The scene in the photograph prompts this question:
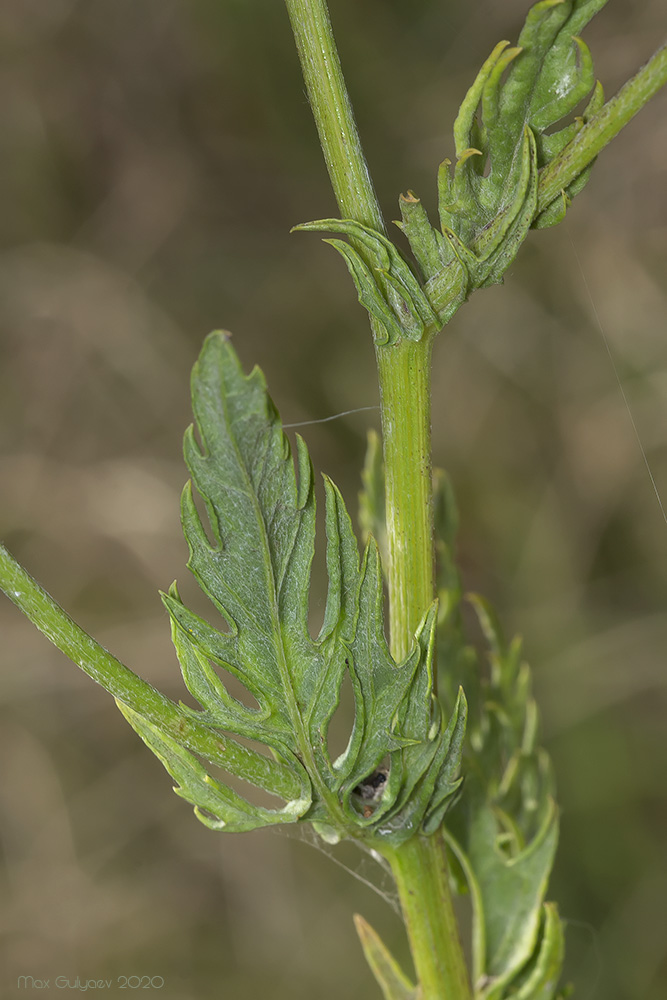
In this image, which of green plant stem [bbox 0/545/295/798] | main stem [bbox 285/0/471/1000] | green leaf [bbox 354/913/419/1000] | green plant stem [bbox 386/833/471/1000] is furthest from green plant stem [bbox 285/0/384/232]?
green leaf [bbox 354/913/419/1000]

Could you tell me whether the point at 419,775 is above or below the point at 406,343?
below

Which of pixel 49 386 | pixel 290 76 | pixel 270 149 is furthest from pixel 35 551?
pixel 290 76

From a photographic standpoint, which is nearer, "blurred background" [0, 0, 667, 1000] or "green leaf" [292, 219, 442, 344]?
"green leaf" [292, 219, 442, 344]

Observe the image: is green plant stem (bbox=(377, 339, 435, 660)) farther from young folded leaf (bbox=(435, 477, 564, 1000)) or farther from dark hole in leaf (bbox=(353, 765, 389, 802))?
young folded leaf (bbox=(435, 477, 564, 1000))

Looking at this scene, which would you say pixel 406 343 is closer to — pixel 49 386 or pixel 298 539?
pixel 298 539

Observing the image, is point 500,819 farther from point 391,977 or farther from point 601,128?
point 601,128

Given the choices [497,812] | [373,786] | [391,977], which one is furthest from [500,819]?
[373,786]

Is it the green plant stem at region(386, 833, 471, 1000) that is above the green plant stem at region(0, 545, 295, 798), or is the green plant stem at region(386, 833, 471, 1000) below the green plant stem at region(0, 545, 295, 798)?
below

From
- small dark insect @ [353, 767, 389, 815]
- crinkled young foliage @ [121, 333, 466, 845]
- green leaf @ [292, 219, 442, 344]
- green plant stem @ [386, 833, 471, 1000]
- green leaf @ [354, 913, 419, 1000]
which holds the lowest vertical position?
A: green leaf @ [354, 913, 419, 1000]
